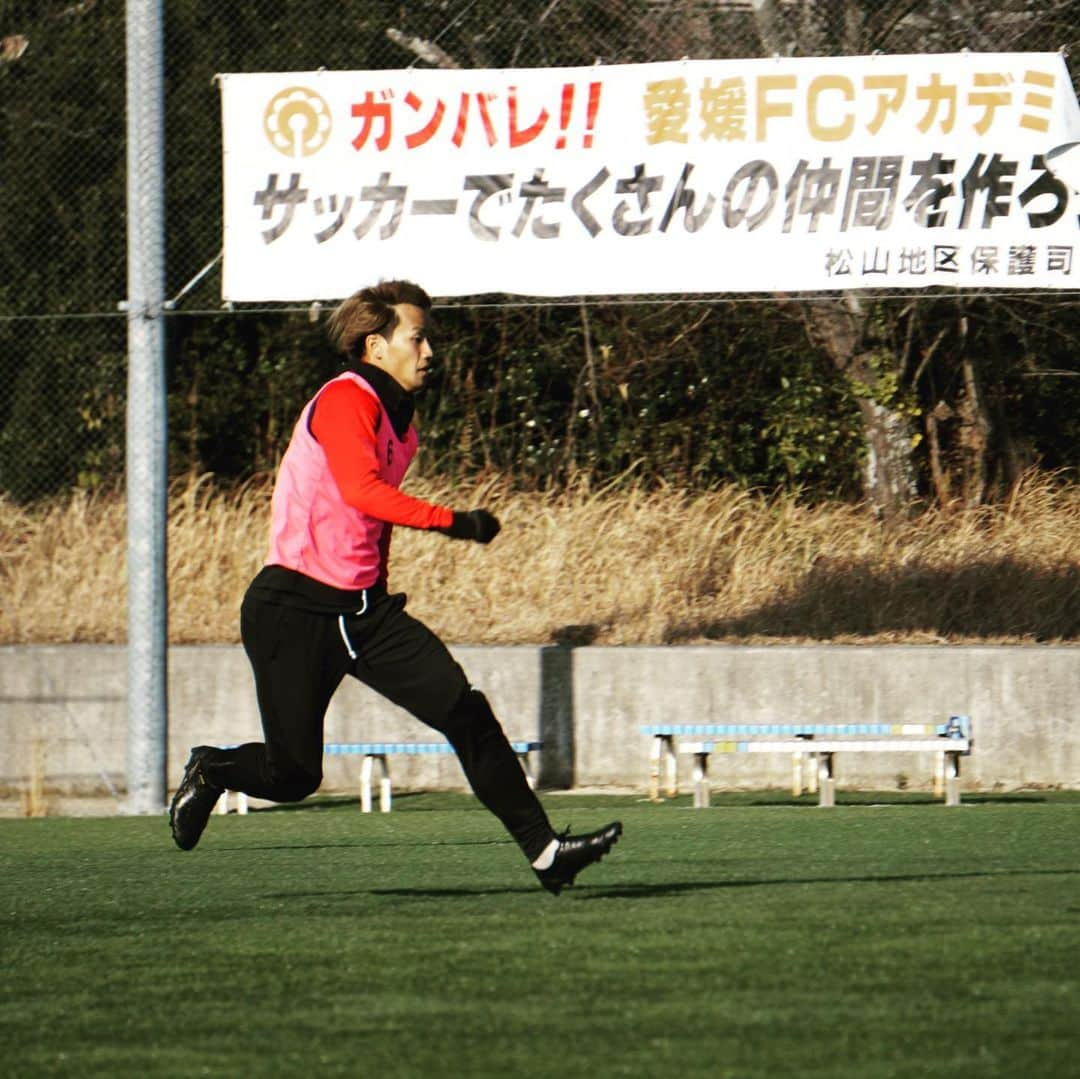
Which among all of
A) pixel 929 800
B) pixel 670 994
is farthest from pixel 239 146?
pixel 670 994

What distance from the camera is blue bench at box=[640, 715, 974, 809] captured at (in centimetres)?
1079

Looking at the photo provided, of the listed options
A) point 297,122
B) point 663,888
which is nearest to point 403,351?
point 663,888

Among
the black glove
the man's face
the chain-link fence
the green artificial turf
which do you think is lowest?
the green artificial turf

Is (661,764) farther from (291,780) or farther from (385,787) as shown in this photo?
(291,780)

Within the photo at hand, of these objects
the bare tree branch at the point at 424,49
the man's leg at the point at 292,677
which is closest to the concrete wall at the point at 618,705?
the bare tree branch at the point at 424,49

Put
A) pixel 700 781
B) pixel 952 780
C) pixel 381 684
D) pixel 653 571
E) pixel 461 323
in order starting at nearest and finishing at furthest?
pixel 381 684, pixel 952 780, pixel 700 781, pixel 653 571, pixel 461 323

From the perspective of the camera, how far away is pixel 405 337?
6848 mm

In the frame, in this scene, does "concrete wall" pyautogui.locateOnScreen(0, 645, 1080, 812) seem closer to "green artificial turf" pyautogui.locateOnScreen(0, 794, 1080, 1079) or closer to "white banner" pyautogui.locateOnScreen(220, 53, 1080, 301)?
"white banner" pyautogui.locateOnScreen(220, 53, 1080, 301)

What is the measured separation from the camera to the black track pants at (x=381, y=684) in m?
6.62

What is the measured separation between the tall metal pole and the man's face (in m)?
4.98

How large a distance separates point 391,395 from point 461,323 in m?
8.97

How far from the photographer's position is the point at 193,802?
24.2 feet

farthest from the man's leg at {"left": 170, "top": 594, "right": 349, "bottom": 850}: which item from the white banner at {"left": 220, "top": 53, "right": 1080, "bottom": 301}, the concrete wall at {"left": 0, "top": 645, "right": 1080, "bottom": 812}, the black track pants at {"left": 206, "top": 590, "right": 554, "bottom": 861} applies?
the white banner at {"left": 220, "top": 53, "right": 1080, "bottom": 301}

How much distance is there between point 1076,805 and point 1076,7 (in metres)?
5.18
